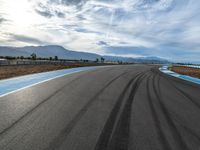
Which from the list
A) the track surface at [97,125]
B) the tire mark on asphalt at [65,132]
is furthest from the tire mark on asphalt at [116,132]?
the tire mark on asphalt at [65,132]

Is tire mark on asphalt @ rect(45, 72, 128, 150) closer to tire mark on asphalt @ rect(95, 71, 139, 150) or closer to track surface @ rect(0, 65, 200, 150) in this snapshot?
track surface @ rect(0, 65, 200, 150)

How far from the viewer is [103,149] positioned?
114 inches

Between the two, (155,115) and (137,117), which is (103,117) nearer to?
(137,117)

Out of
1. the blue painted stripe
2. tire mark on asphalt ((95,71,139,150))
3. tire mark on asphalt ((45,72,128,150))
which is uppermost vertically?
tire mark on asphalt ((95,71,139,150))

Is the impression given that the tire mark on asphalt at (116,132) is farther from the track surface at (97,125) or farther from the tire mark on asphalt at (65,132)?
the tire mark on asphalt at (65,132)

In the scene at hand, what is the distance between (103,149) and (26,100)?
4.07 metres

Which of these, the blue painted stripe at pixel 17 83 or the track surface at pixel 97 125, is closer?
the track surface at pixel 97 125

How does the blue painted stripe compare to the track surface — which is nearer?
the track surface

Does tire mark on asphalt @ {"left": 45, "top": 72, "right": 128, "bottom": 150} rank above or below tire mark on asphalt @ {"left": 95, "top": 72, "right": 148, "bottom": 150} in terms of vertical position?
below

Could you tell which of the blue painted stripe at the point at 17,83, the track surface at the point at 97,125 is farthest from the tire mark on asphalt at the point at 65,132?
the blue painted stripe at the point at 17,83

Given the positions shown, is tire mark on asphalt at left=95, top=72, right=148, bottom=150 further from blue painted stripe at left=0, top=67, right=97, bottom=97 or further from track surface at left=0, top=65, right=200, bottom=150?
blue painted stripe at left=0, top=67, right=97, bottom=97

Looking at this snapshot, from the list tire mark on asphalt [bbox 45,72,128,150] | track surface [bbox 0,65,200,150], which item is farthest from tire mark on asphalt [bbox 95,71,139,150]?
tire mark on asphalt [bbox 45,72,128,150]

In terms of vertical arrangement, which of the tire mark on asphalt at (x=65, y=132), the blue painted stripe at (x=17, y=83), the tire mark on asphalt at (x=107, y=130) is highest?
the tire mark on asphalt at (x=107, y=130)

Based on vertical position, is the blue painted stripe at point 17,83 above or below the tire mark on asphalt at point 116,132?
below
